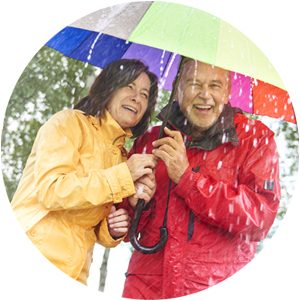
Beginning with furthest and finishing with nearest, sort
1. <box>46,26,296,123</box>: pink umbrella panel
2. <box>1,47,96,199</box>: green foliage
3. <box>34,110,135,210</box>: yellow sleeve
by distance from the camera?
<box>1,47,96,199</box>: green foliage, <box>46,26,296,123</box>: pink umbrella panel, <box>34,110,135,210</box>: yellow sleeve

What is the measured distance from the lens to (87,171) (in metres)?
5.43

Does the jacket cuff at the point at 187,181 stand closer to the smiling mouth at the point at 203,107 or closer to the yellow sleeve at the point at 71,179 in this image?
the yellow sleeve at the point at 71,179

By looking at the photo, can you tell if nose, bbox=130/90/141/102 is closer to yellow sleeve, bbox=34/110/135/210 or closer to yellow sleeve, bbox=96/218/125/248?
yellow sleeve, bbox=34/110/135/210

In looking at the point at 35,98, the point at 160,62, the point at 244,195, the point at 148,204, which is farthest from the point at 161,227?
the point at 35,98

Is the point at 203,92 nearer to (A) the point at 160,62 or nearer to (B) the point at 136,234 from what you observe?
(A) the point at 160,62

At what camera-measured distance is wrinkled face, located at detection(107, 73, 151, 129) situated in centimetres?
558

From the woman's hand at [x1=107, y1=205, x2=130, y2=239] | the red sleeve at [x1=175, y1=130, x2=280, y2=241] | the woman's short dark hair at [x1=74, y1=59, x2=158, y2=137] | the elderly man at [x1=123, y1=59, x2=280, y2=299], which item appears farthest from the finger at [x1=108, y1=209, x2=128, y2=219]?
the woman's short dark hair at [x1=74, y1=59, x2=158, y2=137]

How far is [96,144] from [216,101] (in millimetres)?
801

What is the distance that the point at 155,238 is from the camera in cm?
560

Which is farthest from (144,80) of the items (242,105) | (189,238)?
(189,238)

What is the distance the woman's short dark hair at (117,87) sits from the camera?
5625 mm

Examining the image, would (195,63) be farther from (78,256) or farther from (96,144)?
(78,256)

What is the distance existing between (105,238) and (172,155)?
680 mm

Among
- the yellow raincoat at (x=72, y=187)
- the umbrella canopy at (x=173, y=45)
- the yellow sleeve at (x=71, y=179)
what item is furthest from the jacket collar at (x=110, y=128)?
the umbrella canopy at (x=173, y=45)
